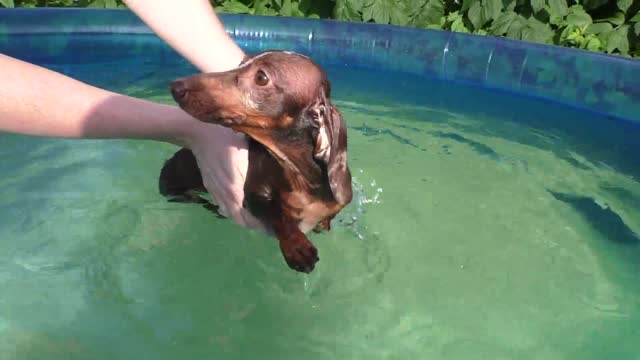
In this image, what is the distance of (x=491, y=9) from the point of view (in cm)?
548

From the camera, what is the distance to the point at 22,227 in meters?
3.49

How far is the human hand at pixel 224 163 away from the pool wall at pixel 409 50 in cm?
254

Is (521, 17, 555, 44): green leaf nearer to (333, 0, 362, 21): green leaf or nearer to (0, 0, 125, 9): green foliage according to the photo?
(333, 0, 362, 21): green leaf

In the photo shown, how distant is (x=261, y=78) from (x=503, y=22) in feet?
11.0

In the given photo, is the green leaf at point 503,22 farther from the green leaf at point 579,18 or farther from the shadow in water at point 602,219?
the shadow in water at point 602,219

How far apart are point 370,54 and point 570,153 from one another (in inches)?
56.3

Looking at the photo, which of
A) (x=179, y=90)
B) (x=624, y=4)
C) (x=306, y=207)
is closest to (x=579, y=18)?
(x=624, y=4)

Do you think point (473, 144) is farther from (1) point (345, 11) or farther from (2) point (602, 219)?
(1) point (345, 11)

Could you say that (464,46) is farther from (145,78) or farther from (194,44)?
(194,44)

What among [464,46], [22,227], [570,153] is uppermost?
[464,46]

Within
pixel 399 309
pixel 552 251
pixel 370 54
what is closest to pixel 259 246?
pixel 399 309

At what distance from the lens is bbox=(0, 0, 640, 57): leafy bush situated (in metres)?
5.32

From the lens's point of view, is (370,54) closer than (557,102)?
No

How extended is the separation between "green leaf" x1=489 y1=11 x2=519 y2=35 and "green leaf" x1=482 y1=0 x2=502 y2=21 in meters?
0.04
